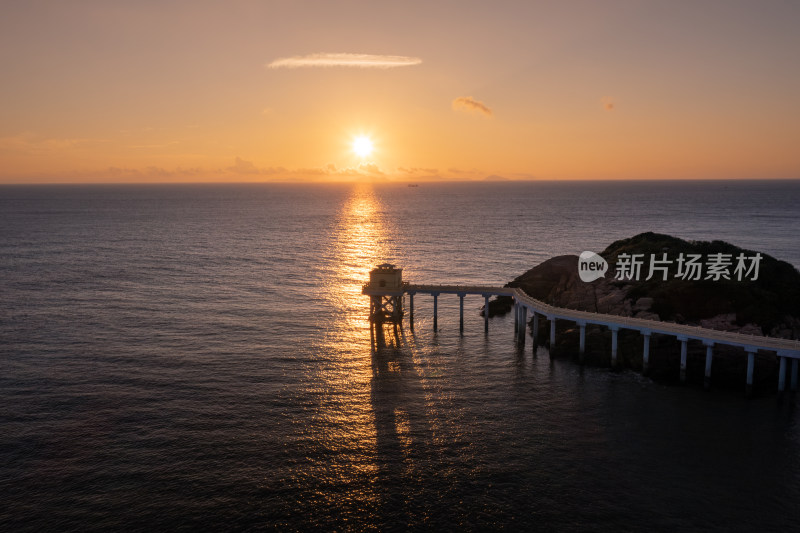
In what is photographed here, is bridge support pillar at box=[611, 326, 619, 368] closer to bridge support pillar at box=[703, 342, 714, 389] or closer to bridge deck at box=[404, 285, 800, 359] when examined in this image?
bridge deck at box=[404, 285, 800, 359]

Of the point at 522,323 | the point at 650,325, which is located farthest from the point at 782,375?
the point at 522,323

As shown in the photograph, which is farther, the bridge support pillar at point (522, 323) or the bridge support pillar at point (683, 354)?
the bridge support pillar at point (522, 323)

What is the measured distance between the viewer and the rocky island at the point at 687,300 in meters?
50.2

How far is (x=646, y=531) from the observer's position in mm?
28281

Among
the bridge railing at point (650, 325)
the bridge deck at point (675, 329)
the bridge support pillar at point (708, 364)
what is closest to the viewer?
the bridge deck at point (675, 329)

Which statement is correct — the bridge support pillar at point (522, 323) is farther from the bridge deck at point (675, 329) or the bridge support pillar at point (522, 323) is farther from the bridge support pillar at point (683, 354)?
the bridge support pillar at point (683, 354)

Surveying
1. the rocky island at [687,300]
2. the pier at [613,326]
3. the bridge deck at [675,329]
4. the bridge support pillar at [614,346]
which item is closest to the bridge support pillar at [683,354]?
the pier at [613,326]

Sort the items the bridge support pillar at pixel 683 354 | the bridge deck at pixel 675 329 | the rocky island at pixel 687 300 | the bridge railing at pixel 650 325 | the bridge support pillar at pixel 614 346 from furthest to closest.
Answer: the bridge support pillar at pixel 614 346
the rocky island at pixel 687 300
the bridge support pillar at pixel 683 354
the bridge railing at pixel 650 325
the bridge deck at pixel 675 329

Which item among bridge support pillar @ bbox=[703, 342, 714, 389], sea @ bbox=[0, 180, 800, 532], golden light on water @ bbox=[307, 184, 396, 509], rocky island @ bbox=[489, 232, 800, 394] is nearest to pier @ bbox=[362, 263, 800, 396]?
bridge support pillar @ bbox=[703, 342, 714, 389]

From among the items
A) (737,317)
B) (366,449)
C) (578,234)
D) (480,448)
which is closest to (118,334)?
(366,449)

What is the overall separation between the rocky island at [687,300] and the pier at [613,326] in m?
1.44

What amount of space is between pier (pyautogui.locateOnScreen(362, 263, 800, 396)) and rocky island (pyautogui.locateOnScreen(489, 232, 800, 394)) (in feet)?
4.72

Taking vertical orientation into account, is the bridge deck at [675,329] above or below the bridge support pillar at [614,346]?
above

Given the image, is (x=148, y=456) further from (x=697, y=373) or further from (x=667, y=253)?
(x=667, y=253)
